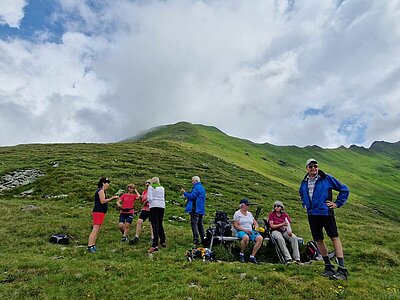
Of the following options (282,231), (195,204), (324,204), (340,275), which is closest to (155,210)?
(195,204)

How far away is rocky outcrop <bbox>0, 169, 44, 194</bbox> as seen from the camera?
3085 cm

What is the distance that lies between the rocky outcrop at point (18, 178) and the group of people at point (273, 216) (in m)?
18.9

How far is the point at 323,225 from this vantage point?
35.7 ft

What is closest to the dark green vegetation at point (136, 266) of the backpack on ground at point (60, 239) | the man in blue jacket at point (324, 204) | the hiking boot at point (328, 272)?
the hiking boot at point (328, 272)

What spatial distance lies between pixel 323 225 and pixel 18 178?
31156 mm

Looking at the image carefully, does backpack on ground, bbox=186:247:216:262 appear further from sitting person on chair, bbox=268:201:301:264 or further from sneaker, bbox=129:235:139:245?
sneaker, bbox=129:235:139:245

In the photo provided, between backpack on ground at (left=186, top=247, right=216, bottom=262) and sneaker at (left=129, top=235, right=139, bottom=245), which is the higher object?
sneaker at (left=129, top=235, right=139, bottom=245)

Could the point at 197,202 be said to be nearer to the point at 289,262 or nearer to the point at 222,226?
the point at 222,226

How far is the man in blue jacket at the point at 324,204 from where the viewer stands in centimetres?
1059

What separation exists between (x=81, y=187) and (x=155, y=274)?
19.6 meters

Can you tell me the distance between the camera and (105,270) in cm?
1143

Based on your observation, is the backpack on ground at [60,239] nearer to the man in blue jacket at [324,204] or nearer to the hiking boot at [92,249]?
the hiking boot at [92,249]

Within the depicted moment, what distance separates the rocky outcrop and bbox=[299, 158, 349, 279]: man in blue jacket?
27.8 metres

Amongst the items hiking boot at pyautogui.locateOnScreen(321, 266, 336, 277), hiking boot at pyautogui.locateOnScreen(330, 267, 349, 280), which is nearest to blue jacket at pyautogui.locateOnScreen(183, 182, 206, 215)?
hiking boot at pyautogui.locateOnScreen(321, 266, 336, 277)
